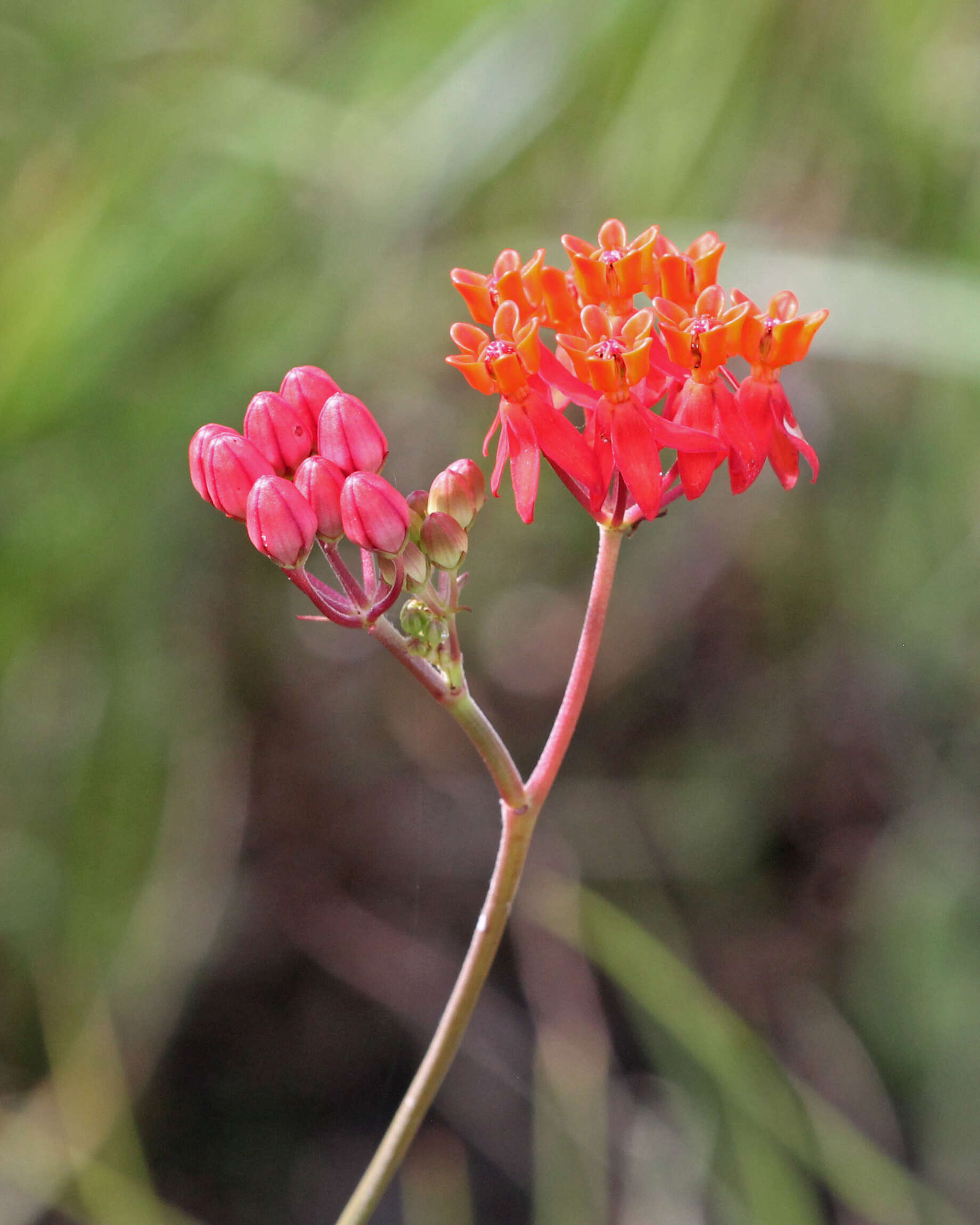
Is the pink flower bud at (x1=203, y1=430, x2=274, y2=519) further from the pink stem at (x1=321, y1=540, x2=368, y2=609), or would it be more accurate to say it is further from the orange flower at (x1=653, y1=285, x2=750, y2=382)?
the orange flower at (x1=653, y1=285, x2=750, y2=382)

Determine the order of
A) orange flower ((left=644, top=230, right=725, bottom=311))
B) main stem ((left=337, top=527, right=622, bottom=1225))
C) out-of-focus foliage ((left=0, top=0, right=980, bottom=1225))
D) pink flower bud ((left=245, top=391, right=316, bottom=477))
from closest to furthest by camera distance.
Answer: main stem ((left=337, top=527, right=622, bottom=1225))
pink flower bud ((left=245, top=391, right=316, bottom=477))
orange flower ((left=644, top=230, right=725, bottom=311))
out-of-focus foliage ((left=0, top=0, right=980, bottom=1225))

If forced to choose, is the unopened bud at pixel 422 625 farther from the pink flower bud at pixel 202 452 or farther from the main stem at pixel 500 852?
the pink flower bud at pixel 202 452

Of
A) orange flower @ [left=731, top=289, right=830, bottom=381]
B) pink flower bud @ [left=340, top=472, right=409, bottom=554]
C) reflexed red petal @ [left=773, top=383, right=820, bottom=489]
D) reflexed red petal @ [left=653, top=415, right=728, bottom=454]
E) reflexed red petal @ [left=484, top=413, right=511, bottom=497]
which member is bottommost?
pink flower bud @ [left=340, top=472, right=409, bottom=554]

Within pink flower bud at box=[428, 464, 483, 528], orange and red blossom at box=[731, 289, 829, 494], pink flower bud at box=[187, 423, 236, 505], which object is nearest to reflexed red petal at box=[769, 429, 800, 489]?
orange and red blossom at box=[731, 289, 829, 494]

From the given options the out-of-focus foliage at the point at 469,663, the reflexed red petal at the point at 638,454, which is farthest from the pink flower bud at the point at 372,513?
the out-of-focus foliage at the point at 469,663

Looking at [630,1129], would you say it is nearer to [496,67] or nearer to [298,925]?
[298,925]

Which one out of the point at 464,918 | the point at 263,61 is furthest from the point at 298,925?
the point at 263,61

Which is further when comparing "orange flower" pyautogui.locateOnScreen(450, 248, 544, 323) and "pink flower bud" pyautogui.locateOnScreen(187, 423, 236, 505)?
"orange flower" pyautogui.locateOnScreen(450, 248, 544, 323)

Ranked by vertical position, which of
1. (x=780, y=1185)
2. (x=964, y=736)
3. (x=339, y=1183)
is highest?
(x=964, y=736)
